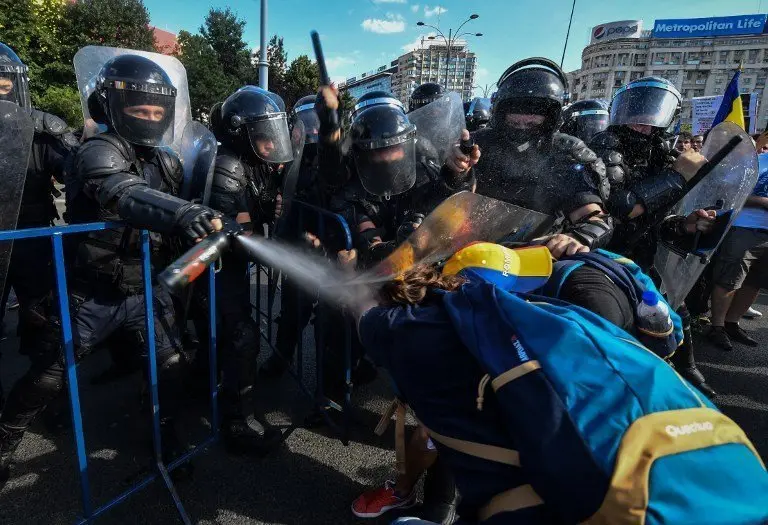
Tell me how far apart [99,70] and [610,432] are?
4269 mm

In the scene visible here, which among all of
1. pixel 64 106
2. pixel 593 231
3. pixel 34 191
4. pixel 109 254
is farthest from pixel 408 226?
pixel 64 106

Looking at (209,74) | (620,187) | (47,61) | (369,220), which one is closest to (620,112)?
(620,187)

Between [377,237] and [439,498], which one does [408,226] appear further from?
[439,498]

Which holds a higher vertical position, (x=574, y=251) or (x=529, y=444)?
(x=574, y=251)

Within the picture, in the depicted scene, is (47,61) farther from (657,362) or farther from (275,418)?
(657,362)

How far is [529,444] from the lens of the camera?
2.91ft

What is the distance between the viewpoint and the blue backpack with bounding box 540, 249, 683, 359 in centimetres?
144

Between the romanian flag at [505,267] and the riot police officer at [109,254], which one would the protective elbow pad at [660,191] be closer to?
the romanian flag at [505,267]

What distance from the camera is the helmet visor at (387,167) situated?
266 cm

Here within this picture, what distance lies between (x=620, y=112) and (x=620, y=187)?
34.0 inches

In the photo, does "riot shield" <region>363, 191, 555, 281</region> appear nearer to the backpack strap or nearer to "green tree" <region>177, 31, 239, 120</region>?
the backpack strap

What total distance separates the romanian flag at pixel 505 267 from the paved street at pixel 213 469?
1.57 meters

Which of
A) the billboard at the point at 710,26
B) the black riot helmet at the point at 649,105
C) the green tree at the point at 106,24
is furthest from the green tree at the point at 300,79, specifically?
the billboard at the point at 710,26

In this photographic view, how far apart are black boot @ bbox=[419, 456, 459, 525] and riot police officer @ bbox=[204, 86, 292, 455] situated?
1.02m
